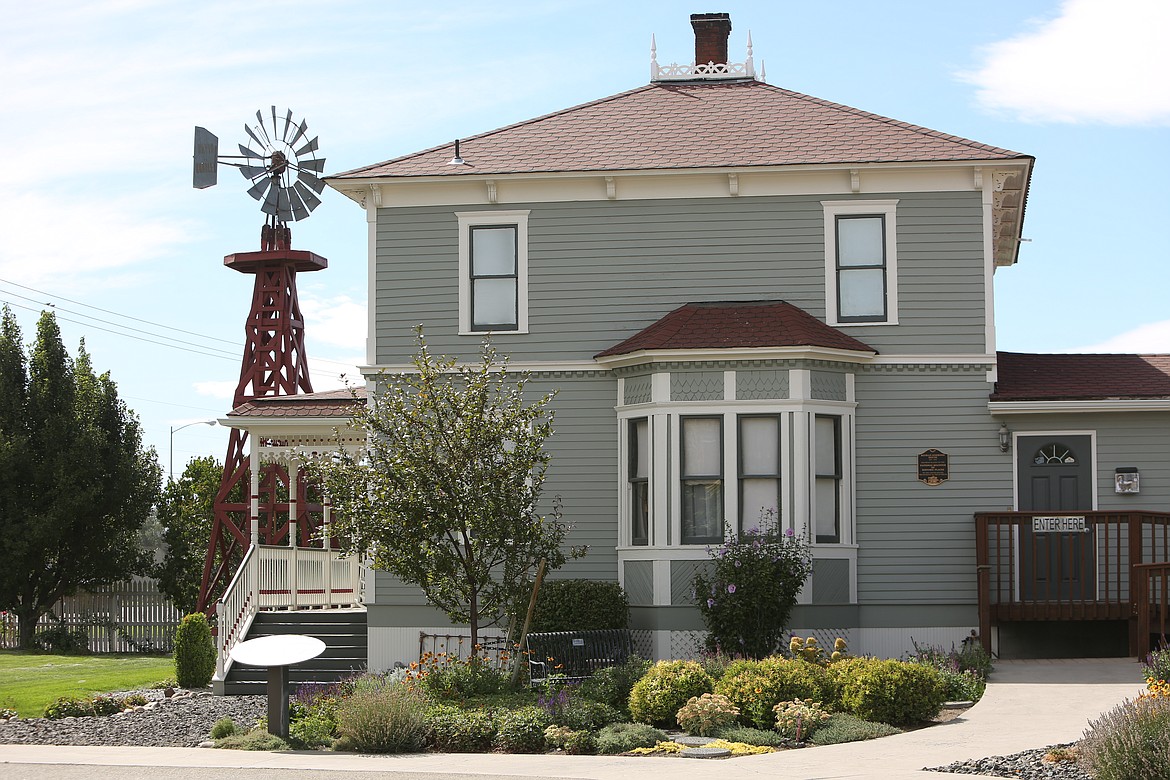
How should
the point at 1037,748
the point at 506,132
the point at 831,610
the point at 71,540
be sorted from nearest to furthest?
the point at 1037,748 < the point at 831,610 < the point at 506,132 < the point at 71,540

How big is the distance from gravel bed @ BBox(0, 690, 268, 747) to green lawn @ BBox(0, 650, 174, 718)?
48.5 inches

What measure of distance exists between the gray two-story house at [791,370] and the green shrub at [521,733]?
15.5 ft

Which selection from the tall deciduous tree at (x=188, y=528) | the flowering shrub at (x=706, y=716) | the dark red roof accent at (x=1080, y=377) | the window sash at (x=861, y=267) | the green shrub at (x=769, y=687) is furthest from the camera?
the tall deciduous tree at (x=188, y=528)

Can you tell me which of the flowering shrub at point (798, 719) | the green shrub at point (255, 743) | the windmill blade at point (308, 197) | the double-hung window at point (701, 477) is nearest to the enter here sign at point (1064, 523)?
the double-hung window at point (701, 477)

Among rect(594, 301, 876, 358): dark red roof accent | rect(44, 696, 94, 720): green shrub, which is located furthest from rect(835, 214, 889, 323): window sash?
rect(44, 696, 94, 720): green shrub

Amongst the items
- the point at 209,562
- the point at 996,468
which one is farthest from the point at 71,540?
the point at 996,468

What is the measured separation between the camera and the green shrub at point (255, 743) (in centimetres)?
1388

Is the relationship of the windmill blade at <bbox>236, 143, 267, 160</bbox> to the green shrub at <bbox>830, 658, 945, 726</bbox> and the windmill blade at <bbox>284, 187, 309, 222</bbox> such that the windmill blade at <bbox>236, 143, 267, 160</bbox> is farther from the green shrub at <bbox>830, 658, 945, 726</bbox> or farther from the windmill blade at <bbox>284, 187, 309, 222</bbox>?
the green shrub at <bbox>830, 658, 945, 726</bbox>

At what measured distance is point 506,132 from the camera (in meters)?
21.2

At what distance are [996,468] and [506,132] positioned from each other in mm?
8783

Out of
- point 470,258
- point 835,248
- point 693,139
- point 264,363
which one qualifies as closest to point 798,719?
point 835,248

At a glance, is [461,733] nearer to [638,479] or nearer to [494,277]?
[638,479]

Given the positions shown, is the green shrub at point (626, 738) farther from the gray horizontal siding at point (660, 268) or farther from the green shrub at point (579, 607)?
the gray horizontal siding at point (660, 268)

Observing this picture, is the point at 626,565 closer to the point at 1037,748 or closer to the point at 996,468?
the point at 996,468
